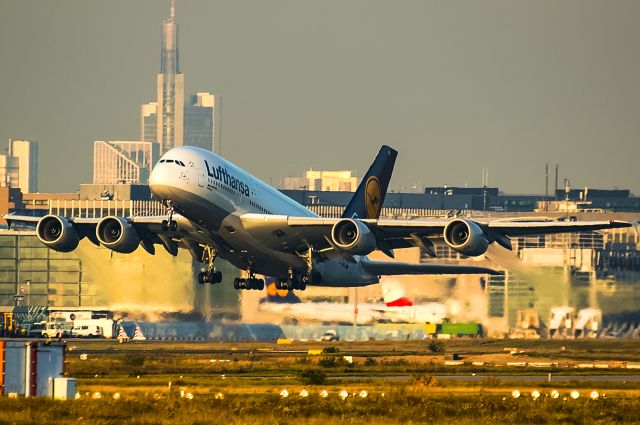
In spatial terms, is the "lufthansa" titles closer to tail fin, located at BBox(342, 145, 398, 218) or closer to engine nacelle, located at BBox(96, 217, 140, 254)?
engine nacelle, located at BBox(96, 217, 140, 254)

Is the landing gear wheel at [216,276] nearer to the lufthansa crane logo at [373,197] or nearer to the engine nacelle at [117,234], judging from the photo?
the engine nacelle at [117,234]

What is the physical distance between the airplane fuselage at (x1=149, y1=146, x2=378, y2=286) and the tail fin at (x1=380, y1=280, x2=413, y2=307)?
24895 mm

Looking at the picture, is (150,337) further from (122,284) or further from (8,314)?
(8,314)

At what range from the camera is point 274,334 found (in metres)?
102

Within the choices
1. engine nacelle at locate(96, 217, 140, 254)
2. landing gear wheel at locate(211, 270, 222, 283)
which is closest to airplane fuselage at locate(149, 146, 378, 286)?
landing gear wheel at locate(211, 270, 222, 283)

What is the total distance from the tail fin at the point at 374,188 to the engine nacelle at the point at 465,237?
42.6 ft

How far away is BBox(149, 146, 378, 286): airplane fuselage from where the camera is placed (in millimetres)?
64938

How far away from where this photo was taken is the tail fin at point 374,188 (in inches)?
3255

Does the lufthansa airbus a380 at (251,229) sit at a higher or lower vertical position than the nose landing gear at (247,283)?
higher

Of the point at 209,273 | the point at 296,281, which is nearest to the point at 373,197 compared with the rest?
the point at 296,281

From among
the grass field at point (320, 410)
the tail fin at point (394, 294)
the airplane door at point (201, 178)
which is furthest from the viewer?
the tail fin at point (394, 294)

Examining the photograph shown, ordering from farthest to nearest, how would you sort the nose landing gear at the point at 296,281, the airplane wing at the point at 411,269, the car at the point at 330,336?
1. the car at the point at 330,336
2. the airplane wing at the point at 411,269
3. the nose landing gear at the point at 296,281

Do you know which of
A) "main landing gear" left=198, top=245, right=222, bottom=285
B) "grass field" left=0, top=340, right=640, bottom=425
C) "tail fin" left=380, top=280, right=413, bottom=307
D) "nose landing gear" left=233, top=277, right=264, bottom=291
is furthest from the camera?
"tail fin" left=380, top=280, right=413, bottom=307

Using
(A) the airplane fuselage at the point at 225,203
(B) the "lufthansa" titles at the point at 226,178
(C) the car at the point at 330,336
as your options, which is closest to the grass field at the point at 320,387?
(C) the car at the point at 330,336
